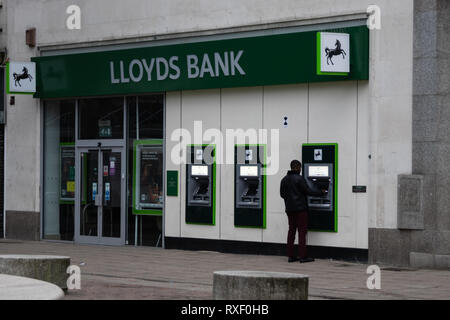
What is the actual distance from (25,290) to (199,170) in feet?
32.8

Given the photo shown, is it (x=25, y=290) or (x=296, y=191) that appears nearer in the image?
(x=25, y=290)

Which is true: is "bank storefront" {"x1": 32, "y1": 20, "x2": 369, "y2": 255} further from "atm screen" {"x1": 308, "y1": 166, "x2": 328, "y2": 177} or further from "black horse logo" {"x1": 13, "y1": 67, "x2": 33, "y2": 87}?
"black horse logo" {"x1": 13, "y1": 67, "x2": 33, "y2": 87}

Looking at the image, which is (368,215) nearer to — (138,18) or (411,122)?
(411,122)

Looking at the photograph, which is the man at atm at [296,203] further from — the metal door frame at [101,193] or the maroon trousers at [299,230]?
the metal door frame at [101,193]

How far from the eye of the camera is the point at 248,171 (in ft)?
60.8

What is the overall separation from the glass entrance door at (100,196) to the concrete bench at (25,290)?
10233 millimetres

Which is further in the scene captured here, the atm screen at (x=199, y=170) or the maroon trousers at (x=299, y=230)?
the atm screen at (x=199, y=170)

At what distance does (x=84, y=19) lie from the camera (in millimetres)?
21297

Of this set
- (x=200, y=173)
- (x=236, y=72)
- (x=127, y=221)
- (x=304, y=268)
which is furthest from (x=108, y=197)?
(x=304, y=268)

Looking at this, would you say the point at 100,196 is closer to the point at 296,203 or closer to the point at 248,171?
the point at 248,171

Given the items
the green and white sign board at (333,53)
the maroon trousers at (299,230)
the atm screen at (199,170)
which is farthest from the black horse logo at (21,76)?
the green and white sign board at (333,53)

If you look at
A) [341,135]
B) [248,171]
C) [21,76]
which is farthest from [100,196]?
[341,135]

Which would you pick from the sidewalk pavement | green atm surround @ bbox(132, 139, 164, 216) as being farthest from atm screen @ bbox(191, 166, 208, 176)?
the sidewalk pavement

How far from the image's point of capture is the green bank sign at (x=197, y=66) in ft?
57.4
